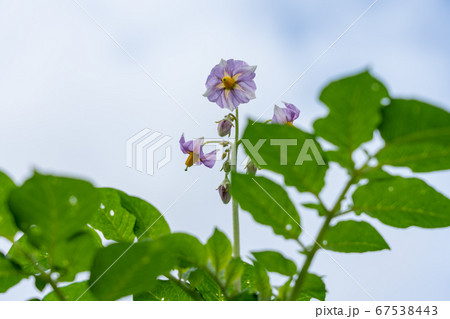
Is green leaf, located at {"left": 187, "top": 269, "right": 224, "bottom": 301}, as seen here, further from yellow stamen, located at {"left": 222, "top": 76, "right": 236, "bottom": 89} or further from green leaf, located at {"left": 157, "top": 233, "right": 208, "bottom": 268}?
yellow stamen, located at {"left": 222, "top": 76, "right": 236, "bottom": 89}

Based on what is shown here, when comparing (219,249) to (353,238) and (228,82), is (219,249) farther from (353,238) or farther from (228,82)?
(228,82)

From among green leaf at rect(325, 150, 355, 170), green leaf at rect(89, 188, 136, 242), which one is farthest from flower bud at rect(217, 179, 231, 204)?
green leaf at rect(325, 150, 355, 170)

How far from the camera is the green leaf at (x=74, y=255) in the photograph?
0.43m

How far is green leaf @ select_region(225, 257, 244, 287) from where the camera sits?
554mm

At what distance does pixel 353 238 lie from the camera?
0.53 m

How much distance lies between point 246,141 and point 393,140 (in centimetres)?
14

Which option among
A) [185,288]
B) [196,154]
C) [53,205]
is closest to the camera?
[53,205]

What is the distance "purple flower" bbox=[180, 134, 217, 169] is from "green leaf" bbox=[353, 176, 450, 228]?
97 centimetres

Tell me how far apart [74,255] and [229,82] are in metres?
1.55

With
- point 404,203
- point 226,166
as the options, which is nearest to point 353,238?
point 404,203

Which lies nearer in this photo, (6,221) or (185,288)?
(6,221)

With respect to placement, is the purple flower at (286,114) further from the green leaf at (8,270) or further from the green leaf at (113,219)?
the green leaf at (8,270)


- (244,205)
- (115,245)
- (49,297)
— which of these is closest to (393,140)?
(244,205)

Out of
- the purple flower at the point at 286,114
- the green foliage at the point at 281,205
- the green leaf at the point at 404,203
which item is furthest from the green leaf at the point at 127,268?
the purple flower at the point at 286,114
